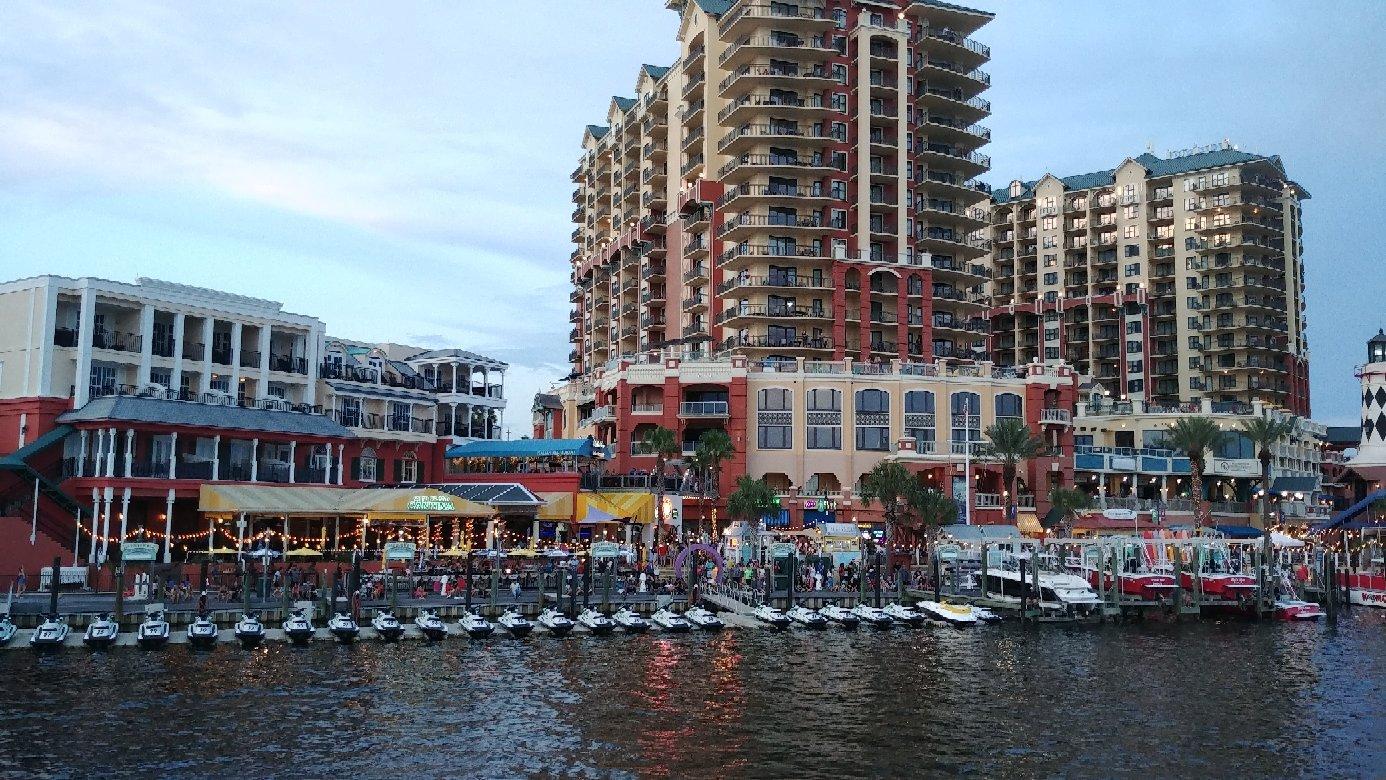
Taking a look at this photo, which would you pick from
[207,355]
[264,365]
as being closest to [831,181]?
[264,365]

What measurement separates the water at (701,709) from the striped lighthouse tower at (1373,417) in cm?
3948

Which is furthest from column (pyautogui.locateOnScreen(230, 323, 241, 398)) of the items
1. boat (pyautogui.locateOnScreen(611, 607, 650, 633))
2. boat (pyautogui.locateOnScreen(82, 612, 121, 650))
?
boat (pyautogui.locateOnScreen(611, 607, 650, 633))

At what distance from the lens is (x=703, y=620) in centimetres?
6894

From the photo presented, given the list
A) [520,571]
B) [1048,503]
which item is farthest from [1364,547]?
[520,571]

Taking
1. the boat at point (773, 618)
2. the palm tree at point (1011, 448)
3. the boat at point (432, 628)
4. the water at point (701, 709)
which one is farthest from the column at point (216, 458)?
the palm tree at point (1011, 448)

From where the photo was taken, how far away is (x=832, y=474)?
106 m

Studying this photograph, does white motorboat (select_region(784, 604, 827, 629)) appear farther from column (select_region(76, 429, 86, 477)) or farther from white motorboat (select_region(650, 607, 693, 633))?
column (select_region(76, 429, 86, 477))

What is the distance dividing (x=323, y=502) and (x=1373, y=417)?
3085 inches

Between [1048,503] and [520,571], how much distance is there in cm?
4838

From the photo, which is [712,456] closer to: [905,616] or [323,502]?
[905,616]

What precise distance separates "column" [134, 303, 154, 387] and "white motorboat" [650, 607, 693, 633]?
38644 mm

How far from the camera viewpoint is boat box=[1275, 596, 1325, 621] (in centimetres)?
7962

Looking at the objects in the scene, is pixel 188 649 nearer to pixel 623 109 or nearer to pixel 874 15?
pixel 874 15

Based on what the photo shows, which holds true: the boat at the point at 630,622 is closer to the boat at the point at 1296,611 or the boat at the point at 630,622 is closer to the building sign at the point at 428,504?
the building sign at the point at 428,504
